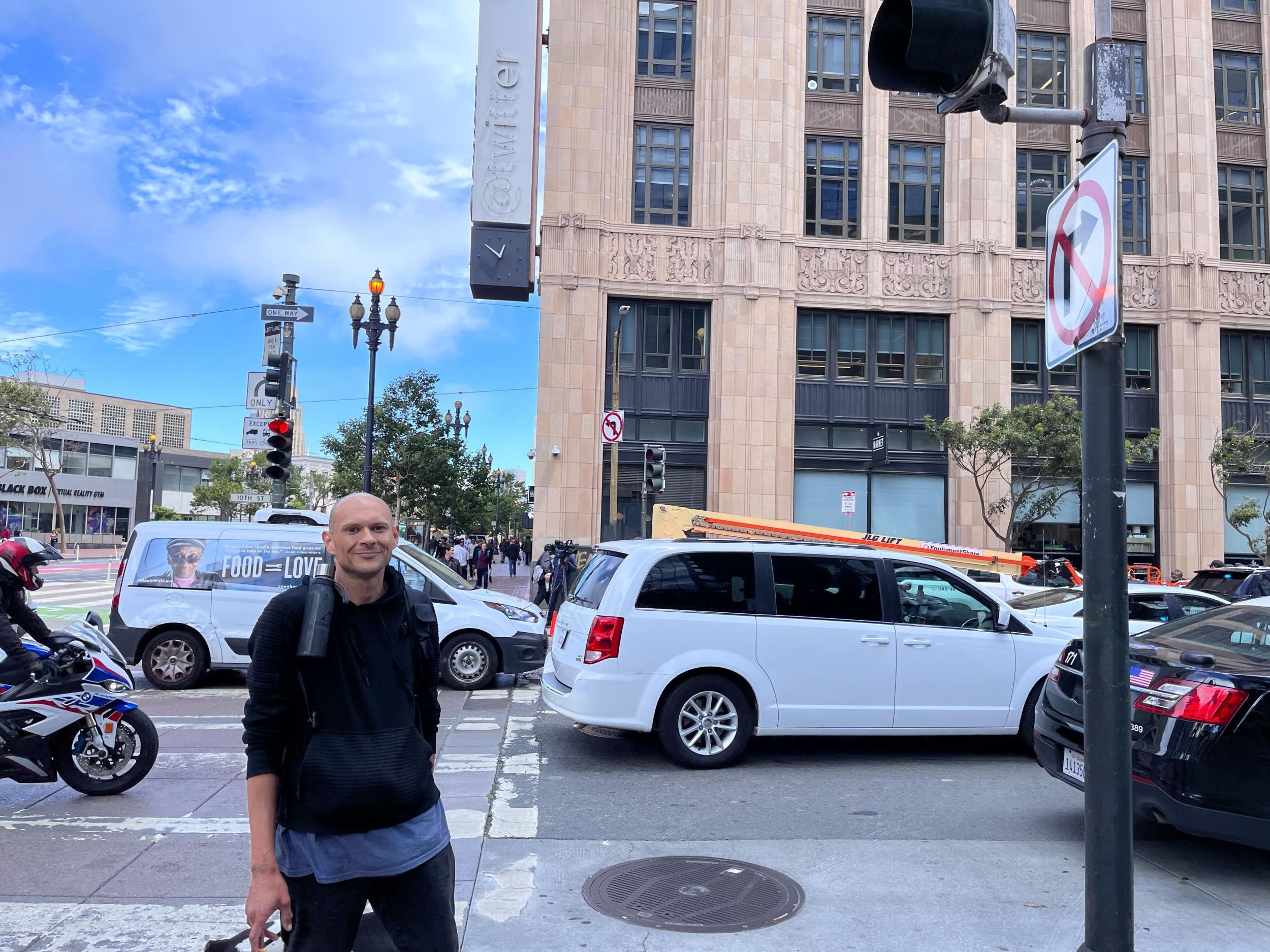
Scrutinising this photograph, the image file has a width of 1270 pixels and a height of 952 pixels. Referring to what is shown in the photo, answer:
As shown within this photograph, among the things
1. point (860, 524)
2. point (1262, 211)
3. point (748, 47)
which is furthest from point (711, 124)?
point (1262, 211)

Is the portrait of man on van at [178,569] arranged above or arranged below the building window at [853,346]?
below

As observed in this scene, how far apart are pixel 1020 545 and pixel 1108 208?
27.2m

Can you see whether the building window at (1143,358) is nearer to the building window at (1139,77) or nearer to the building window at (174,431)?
the building window at (1139,77)

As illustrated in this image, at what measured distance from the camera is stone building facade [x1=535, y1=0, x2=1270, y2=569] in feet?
90.2

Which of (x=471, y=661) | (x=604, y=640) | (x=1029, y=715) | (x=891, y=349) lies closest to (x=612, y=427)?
(x=471, y=661)

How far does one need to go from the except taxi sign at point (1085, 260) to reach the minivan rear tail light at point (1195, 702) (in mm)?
2462

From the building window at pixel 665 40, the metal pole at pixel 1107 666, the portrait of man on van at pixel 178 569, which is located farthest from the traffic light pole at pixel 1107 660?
the building window at pixel 665 40

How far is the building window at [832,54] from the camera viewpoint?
2906 centimetres

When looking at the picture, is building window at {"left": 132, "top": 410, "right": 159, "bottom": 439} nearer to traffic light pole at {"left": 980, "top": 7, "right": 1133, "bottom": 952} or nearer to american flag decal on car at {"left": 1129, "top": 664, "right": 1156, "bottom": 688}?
american flag decal on car at {"left": 1129, "top": 664, "right": 1156, "bottom": 688}

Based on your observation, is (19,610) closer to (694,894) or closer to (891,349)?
(694,894)

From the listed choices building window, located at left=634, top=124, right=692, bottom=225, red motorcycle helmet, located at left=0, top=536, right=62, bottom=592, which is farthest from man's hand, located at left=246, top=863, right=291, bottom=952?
building window, located at left=634, top=124, right=692, bottom=225

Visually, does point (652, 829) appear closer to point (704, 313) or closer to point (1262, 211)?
point (704, 313)

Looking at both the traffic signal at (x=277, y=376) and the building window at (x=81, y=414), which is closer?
the traffic signal at (x=277, y=376)

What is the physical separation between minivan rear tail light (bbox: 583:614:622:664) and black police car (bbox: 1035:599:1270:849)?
3427 millimetres
